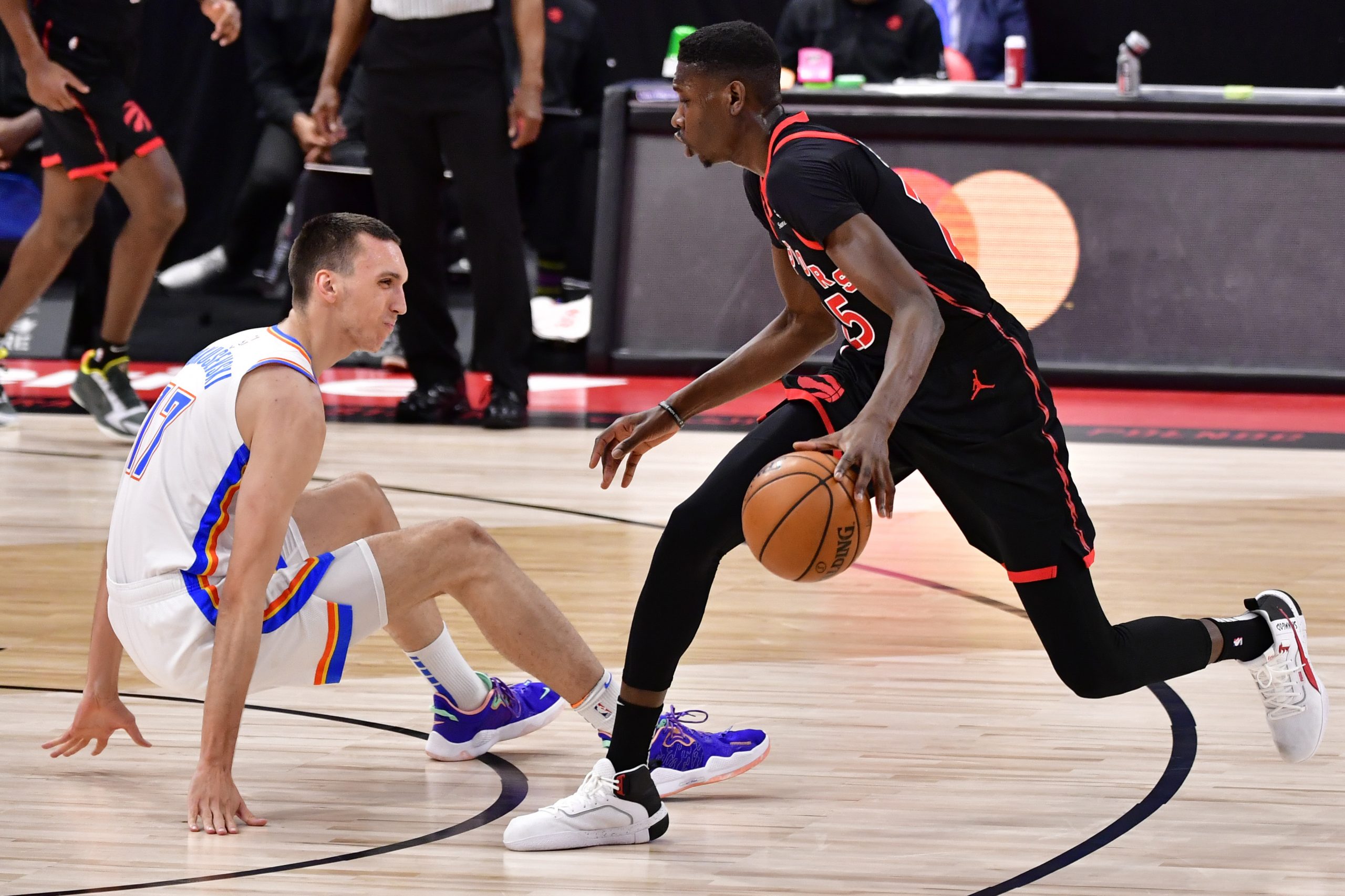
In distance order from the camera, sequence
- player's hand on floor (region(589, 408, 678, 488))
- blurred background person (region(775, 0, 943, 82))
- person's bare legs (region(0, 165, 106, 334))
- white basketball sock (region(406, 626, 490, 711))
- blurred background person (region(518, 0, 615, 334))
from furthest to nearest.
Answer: blurred background person (region(518, 0, 615, 334)) → blurred background person (region(775, 0, 943, 82)) → person's bare legs (region(0, 165, 106, 334)) → white basketball sock (region(406, 626, 490, 711)) → player's hand on floor (region(589, 408, 678, 488))

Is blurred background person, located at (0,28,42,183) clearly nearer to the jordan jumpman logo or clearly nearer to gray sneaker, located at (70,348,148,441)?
gray sneaker, located at (70,348,148,441)

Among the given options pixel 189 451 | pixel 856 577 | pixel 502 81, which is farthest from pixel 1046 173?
pixel 189 451

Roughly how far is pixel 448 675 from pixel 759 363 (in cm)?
89

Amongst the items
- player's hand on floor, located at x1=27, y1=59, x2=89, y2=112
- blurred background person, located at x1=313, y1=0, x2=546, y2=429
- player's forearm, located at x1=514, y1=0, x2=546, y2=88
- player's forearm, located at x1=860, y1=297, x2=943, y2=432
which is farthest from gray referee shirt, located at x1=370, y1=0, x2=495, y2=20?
player's forearm, located at x1=860, y1=297, x2=943, y2=432

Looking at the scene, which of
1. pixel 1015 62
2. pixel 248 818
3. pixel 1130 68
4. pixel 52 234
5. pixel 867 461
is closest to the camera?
pixel 867 461

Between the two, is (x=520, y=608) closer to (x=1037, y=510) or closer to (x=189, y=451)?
(x=189, y=451)

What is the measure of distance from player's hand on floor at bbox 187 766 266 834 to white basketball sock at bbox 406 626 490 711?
0.58 metres

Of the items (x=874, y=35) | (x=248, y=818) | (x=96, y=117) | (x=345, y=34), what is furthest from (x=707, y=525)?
(x=874, y=35)

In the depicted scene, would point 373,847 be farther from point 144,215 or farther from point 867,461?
point 144,215

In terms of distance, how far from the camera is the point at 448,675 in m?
3.65

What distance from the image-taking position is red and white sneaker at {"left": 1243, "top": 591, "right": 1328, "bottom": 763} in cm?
354

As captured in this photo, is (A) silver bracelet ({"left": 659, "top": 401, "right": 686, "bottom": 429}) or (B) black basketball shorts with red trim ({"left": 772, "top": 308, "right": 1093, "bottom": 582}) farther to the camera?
(A) silver bracelet ({"left": 659, "top": 401, "right": 686, "bottom": 429})

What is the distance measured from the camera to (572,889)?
296cm

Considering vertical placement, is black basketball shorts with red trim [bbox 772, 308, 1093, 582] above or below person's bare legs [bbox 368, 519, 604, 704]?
above
